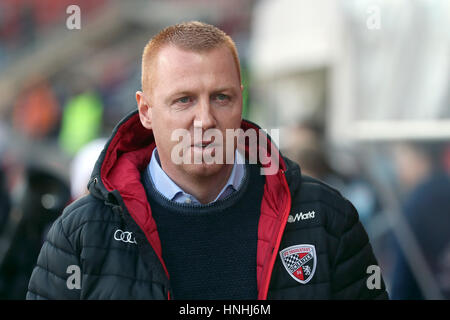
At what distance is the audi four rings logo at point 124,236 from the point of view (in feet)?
7.67

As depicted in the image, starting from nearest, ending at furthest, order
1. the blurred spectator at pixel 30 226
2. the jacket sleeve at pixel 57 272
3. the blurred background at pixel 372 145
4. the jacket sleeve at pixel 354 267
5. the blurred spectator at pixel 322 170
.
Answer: the jacket sleeve at pixel 57 272, the jacket sleeve at pixel 354 267, the blurred spectator at pixel 30 226, the blurred background at pixel 372 145, the blurred spectator at pixel 322 170

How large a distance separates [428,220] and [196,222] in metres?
2.97

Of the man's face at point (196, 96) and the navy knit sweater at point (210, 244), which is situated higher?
the man's face at point (196, 96)

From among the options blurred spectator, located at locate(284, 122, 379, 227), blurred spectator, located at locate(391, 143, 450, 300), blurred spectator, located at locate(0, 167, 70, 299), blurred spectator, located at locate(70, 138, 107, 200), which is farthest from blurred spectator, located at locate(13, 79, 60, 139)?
blurred spectator, located at locate(391, 143, 450, 300)

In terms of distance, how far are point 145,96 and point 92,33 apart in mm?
19245

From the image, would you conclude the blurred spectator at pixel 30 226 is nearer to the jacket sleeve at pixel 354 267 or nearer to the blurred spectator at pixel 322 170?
the blurred spectator at pixel 322 170

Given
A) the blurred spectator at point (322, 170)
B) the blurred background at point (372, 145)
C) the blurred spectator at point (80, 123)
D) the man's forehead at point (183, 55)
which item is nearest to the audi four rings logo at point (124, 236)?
the man's forehead at point (183, 55)

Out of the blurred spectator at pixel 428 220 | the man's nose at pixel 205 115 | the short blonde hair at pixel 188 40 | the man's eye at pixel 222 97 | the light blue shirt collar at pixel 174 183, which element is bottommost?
the blurred spectator at pixel 428 220

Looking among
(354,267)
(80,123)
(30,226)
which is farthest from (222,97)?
(80,123)

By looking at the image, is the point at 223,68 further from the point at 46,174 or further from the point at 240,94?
the point at 46,174

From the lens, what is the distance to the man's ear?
251cm

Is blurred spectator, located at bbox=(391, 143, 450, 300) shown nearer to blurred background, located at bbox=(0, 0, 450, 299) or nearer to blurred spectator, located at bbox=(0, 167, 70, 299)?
blurred background, located at bbox=(0, 0, 450, 299)
